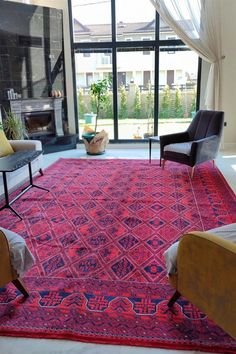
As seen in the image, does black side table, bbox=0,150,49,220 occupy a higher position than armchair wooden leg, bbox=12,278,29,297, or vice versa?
black side table, bbox=0,150,49,220

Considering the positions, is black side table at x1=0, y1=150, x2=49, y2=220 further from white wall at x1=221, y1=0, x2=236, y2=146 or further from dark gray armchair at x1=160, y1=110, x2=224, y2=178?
white wall at x1=221, y1=0, x2=236, y2=146

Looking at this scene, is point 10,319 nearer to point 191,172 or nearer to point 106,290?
point 106,290

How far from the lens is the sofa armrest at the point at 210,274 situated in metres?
1.43

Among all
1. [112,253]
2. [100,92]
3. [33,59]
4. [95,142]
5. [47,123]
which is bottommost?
[112,253]

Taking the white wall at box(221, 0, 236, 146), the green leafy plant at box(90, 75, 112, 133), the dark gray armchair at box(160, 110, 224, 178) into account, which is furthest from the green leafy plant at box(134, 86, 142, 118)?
the dark gray armchair at box(160, 110, 224, 178)

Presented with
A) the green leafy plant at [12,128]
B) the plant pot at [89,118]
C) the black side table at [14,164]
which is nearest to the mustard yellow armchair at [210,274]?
the black side table at [14,164]

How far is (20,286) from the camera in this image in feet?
6.56

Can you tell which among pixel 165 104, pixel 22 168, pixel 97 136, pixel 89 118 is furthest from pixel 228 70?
pixel 22 168

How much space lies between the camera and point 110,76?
6.32 metres

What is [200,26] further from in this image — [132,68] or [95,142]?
[95,142]

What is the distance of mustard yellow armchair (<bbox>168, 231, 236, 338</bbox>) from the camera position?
1.43 m

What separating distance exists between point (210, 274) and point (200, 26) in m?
5.18

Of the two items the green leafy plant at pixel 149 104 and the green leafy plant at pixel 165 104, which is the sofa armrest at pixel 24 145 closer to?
the green leafy plant at pixel 149 104

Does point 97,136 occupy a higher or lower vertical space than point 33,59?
lower
